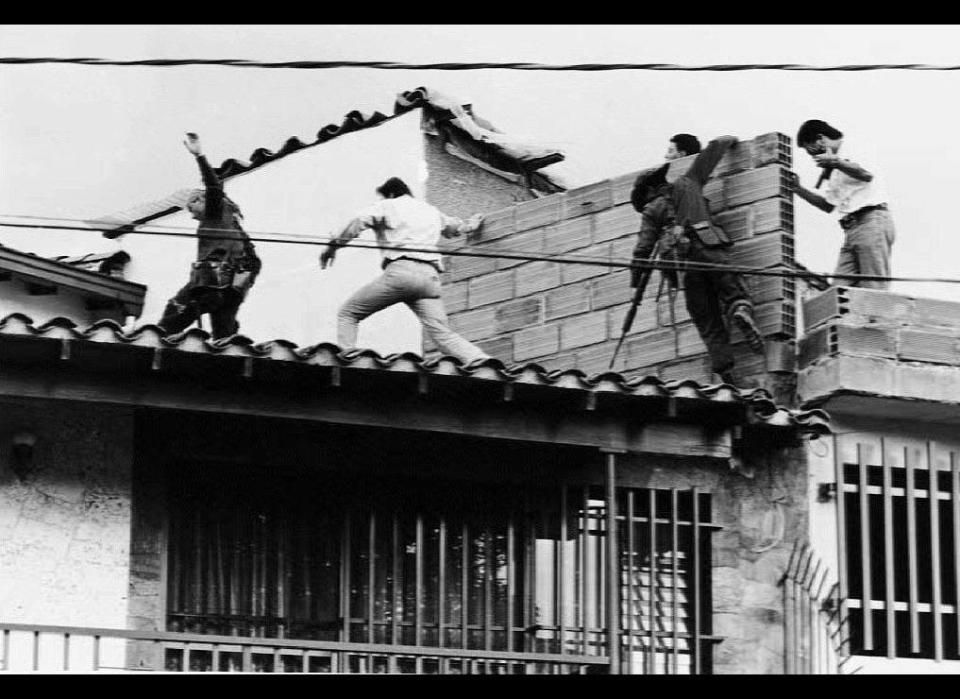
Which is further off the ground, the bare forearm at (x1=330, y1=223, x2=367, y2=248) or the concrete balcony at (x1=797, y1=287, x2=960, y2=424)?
the bare forearm at (x1=330, y1=223, x2=367, y2=248)

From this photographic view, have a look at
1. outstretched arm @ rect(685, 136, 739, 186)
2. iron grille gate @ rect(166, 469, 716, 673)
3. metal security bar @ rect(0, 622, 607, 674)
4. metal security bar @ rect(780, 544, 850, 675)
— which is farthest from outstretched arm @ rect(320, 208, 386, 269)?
metal security bar @ rect(780, 544, 850, 675)

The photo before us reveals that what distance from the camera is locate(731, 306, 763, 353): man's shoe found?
50.1 feet

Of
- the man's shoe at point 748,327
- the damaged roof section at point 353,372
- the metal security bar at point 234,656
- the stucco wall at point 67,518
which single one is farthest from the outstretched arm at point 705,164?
the stucco wall at point 67,518

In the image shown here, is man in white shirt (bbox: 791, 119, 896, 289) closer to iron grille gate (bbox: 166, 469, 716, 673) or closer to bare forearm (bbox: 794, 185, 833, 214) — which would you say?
bare forearm (bbox: 794, 185, 833, 214)

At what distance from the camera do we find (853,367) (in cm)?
1481

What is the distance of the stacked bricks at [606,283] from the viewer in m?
15.8

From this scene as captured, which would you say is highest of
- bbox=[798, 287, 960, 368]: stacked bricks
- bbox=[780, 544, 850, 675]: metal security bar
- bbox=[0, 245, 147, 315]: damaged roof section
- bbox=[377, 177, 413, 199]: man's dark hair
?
bbox=[377, 177, 413, 199]: man's dark hair

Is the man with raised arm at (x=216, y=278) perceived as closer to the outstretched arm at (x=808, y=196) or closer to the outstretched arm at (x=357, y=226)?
the outstretched arm at (x=357, y=226)

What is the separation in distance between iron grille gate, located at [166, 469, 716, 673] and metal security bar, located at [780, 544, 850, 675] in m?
0.47

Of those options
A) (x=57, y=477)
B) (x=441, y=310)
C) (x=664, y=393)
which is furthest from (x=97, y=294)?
(x=664, y=393)

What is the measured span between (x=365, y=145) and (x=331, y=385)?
7.21m

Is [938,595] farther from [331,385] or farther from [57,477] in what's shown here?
[57,477]

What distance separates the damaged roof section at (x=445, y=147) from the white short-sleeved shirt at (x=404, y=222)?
153 inches

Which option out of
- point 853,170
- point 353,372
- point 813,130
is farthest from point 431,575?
point 813,130
